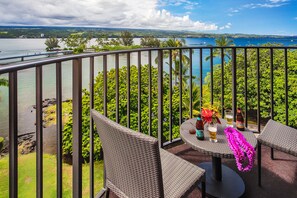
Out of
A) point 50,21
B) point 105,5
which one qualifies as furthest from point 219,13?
point 50,21

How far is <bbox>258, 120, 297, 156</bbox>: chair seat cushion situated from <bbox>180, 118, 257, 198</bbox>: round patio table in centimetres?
14

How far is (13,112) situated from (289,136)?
7.06 feet

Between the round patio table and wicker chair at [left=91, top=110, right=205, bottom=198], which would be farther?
the round patio table

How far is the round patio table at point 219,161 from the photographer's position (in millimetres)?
1601

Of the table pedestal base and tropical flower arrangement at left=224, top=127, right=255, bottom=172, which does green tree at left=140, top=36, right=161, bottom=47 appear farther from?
tropical flower arrangement at left=224, top=127, right=255, bottom=172

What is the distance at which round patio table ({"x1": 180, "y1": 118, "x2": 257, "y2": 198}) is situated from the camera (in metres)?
1.60

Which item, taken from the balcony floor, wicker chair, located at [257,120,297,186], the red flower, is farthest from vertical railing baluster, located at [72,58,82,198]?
wicker chair, located at [257,120,297,186]

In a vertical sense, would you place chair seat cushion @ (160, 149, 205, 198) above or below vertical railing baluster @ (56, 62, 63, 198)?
below

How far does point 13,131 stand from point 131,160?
54 cm

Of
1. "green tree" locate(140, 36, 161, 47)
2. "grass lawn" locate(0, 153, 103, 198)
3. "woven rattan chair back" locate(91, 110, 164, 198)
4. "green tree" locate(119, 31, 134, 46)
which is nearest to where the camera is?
"woven rattan chair back" locate(91, 110, 164, 198)

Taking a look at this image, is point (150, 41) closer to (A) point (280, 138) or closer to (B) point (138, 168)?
(A) point (280, 138)

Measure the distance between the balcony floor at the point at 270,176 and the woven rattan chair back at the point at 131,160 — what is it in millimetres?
747

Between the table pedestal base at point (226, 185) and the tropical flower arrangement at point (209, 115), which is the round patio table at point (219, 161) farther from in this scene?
the tropical flower arrangement at point (209, 115)

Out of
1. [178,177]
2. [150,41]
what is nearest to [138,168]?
[178,177]
